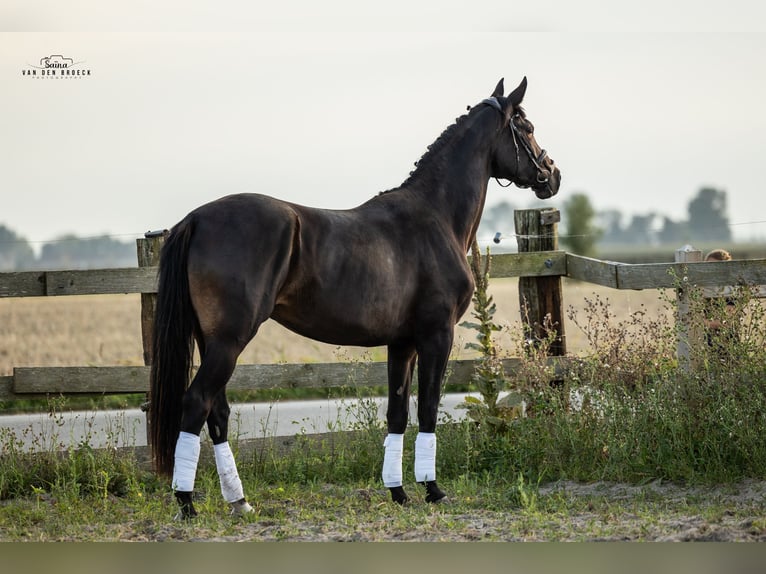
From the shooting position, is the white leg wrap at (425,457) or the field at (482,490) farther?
the white leg wrap at (425,457)

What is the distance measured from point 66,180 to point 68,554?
30.6ft

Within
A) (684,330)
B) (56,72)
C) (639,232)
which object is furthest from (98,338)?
(639,232)

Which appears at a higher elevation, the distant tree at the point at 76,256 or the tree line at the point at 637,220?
the tree line at the point at 637,220

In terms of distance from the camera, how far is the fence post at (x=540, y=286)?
20.6 feet

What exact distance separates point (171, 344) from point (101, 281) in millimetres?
1629

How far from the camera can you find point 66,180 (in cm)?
1233

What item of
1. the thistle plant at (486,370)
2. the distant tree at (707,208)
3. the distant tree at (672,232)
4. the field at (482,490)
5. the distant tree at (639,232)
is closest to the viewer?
the field at (482,490)

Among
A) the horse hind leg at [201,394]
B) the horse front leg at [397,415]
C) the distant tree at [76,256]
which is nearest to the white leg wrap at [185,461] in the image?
the horse hind leg at [201,394]

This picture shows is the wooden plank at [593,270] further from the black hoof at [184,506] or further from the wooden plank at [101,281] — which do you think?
the black hoof at [184,506]

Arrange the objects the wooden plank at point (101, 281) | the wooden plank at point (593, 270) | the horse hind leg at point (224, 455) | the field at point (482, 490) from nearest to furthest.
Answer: the field at point (482, 490), the horse hind leg at point (224, 455), the wooden plank at point (101, 281), the wooden plank at point (593, 270)

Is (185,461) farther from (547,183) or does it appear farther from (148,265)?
(547,183)

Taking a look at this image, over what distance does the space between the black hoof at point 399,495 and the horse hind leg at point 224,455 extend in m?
0.82

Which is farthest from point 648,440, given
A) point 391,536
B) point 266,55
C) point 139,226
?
point 139,226

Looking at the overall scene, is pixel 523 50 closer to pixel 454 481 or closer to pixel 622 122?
pixel 454 481
